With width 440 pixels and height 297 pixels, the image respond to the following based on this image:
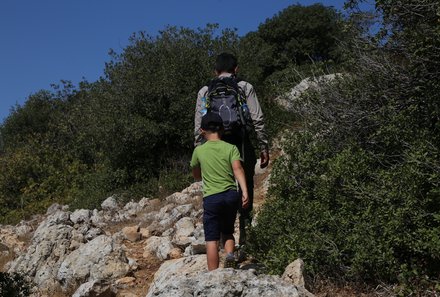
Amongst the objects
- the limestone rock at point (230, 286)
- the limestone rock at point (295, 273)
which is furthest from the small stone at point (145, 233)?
the limestone rock at point (230, 286)

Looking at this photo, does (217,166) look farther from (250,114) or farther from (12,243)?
(12,243)

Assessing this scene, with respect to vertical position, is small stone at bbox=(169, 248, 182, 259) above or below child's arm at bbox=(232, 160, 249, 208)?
below

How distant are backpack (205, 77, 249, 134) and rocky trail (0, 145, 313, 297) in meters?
1.31

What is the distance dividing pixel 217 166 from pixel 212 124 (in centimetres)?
38

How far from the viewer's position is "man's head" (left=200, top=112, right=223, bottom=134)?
4520mm

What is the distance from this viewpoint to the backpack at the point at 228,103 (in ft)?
15.8

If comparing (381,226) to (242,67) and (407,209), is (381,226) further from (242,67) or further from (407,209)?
(242,67)

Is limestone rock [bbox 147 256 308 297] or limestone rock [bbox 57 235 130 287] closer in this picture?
limestone rock [bbox 147 256 308 297]

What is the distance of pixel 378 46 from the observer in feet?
22.5

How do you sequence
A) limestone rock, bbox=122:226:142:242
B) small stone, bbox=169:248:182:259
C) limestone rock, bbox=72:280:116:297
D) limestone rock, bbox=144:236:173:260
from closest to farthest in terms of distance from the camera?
limestone rock, bbox=72:280:116:297, small stone, bbox=169:248:182:259, limestone rock, bbox=144:236:173:260, limestone rock, bbox=122:226:142:242

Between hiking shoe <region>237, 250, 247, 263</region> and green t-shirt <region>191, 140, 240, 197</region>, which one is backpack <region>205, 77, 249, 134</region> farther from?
hiking shoe <region>237, 250, 247, 263</region>

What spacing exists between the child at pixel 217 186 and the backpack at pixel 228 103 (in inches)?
10.2

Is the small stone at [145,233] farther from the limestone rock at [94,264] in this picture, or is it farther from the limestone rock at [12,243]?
the limestone rock at [12,243]

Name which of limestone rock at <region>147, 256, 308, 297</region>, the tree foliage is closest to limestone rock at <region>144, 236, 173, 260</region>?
the tree foliage
